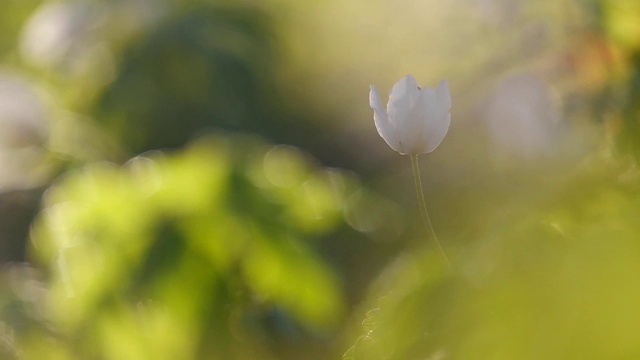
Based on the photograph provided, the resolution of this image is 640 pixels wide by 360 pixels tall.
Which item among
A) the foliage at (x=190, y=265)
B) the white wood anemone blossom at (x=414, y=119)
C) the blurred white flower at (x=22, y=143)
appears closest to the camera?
the white wood anemone blossom at (x=414, y=119)

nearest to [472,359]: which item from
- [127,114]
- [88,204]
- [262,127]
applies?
[88,204]

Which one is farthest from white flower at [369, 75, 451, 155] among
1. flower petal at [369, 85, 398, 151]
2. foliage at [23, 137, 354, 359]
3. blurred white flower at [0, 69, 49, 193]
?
blurred white flower at [0, 69, 49, 193]

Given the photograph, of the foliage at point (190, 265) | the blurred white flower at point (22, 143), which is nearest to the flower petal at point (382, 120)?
the foliage at point (190, 265)

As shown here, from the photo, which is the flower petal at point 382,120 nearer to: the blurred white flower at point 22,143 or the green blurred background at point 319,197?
the green blurred background at point 319,197

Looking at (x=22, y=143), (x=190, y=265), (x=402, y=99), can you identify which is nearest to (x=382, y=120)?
(x=402, y=99)

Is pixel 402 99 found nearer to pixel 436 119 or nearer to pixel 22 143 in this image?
pixel 436 119
